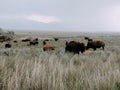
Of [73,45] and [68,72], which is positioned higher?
[68,72]

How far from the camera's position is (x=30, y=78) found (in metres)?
4.87

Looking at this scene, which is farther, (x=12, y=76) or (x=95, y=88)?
(x=12, y=76)

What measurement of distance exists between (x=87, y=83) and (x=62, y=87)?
556mm

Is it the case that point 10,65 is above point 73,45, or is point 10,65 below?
above

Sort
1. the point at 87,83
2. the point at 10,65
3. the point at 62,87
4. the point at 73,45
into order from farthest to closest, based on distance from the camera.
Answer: the point at 73,45 → the point at 10,65 → the point at 87,83 → the point at 62,87

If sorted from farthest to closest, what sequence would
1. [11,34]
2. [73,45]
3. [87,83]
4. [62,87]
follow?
[11,34] < [73,45] < [87,83] < [62,87]

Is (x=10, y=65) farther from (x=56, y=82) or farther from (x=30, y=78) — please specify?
(x=56, y=82)

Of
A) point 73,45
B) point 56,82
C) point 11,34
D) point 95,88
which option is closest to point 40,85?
point 56,82

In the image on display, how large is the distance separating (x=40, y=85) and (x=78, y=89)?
694mm

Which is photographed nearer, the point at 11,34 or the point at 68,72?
the point at 68,72

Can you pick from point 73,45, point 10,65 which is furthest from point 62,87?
point 73,45

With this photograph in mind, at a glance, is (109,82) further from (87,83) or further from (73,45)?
(73,45)

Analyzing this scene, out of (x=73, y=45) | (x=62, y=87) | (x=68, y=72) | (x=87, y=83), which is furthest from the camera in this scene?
(x=73, y=45)

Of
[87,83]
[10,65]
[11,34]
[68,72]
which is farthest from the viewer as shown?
[11,34]
